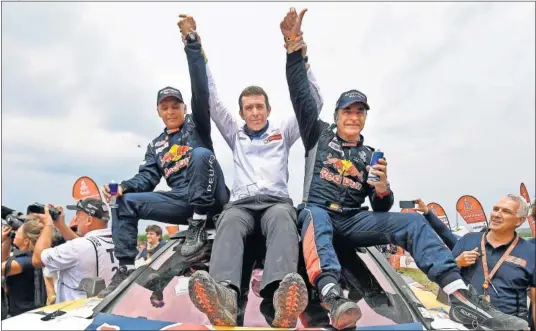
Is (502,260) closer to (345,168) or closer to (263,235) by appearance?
(345,168)

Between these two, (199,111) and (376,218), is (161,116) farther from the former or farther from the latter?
(376,218)

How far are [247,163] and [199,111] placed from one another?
1.99ft

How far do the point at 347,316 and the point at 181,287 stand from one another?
1090 mm

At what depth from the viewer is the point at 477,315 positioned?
2496mm

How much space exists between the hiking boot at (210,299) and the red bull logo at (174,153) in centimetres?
173

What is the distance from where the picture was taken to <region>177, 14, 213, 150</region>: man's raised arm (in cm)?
351

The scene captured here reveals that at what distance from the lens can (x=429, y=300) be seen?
119 inches

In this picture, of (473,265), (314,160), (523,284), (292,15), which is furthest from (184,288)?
(523,284)

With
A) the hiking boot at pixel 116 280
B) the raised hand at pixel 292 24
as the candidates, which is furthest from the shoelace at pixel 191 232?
the raised hand at pixel 292 24

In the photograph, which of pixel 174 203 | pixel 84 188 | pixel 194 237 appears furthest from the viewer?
pixel 84 188

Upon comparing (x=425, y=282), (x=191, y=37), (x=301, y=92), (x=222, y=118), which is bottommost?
(x=425, y=282)

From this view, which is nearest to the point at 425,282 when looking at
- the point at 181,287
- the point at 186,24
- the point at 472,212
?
the point at 472,212

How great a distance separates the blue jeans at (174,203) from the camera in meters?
3.43

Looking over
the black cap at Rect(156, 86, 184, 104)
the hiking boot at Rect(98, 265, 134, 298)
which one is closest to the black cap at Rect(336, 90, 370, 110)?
the black cap at Rect(156, 86, 184, 104)
